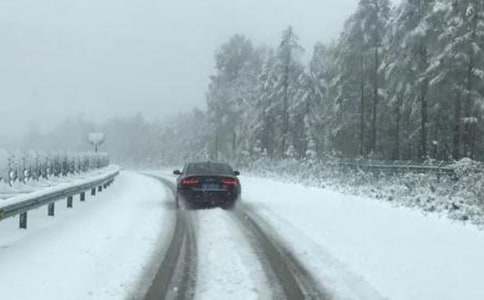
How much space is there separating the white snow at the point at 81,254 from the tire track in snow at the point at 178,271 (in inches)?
7.0

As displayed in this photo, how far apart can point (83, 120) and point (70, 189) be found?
7198 inches

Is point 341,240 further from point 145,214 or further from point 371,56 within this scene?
point 371,56

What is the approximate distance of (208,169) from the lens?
17234mm

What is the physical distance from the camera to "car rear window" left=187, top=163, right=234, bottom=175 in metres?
16.9

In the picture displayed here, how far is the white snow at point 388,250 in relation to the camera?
7.20m

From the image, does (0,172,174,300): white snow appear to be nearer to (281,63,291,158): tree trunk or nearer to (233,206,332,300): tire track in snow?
(233,206,332,300): tire track in snow

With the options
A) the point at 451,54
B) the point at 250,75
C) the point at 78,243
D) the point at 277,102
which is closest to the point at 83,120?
the point at 250,75

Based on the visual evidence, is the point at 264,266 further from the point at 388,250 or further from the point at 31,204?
the point at 31,204

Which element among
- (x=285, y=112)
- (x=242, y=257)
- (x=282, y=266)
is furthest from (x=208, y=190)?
(x=285, y=112)

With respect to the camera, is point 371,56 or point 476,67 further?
point 371,56

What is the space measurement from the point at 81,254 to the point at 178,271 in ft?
6.32

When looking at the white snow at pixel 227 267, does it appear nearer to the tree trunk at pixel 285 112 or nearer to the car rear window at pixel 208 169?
the car rear window at pixel 208 169

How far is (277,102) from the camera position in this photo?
6084 cm

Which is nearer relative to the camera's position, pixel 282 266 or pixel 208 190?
pixel 282 266
